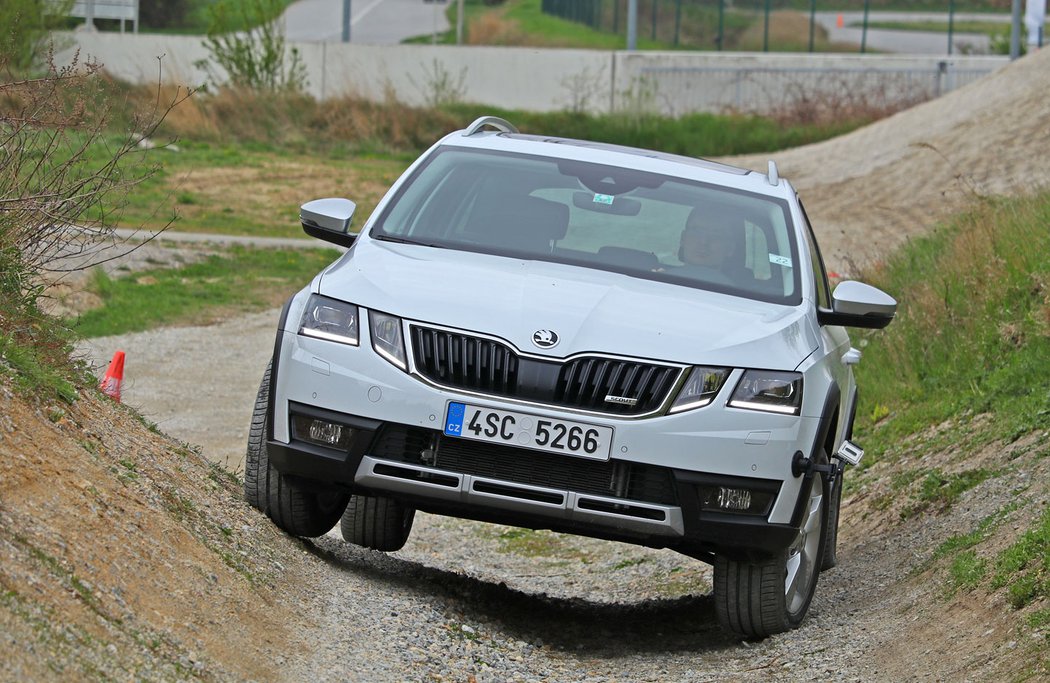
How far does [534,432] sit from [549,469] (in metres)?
0.16

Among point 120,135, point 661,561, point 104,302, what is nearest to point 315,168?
point 120,135

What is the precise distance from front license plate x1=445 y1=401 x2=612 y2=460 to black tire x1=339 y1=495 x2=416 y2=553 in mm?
1414

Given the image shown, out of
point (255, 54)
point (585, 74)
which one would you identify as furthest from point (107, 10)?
point (585, 74)

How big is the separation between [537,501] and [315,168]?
26572 mm

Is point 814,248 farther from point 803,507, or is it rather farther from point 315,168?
point 315,168

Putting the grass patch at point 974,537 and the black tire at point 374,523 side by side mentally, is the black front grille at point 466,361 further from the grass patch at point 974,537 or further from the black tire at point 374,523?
the grass patch at point 974,537

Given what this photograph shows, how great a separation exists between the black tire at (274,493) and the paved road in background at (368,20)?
153 feet

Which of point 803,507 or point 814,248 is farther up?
point 814,248

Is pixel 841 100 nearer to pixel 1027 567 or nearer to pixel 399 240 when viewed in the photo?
pixel 399 240

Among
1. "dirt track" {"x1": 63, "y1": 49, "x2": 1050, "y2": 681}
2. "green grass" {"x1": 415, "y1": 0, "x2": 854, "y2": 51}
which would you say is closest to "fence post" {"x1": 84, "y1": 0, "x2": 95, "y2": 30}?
"green grass" {"x1": 415, "y1": 0, "x2": 854, "y2": 51}

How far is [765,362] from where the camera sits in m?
5.93

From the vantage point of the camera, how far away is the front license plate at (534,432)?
5.68 m

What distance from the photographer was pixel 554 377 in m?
5.73

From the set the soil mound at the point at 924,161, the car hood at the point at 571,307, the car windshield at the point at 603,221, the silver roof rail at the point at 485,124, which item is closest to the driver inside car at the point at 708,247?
the car windshield at the point at 603,221
